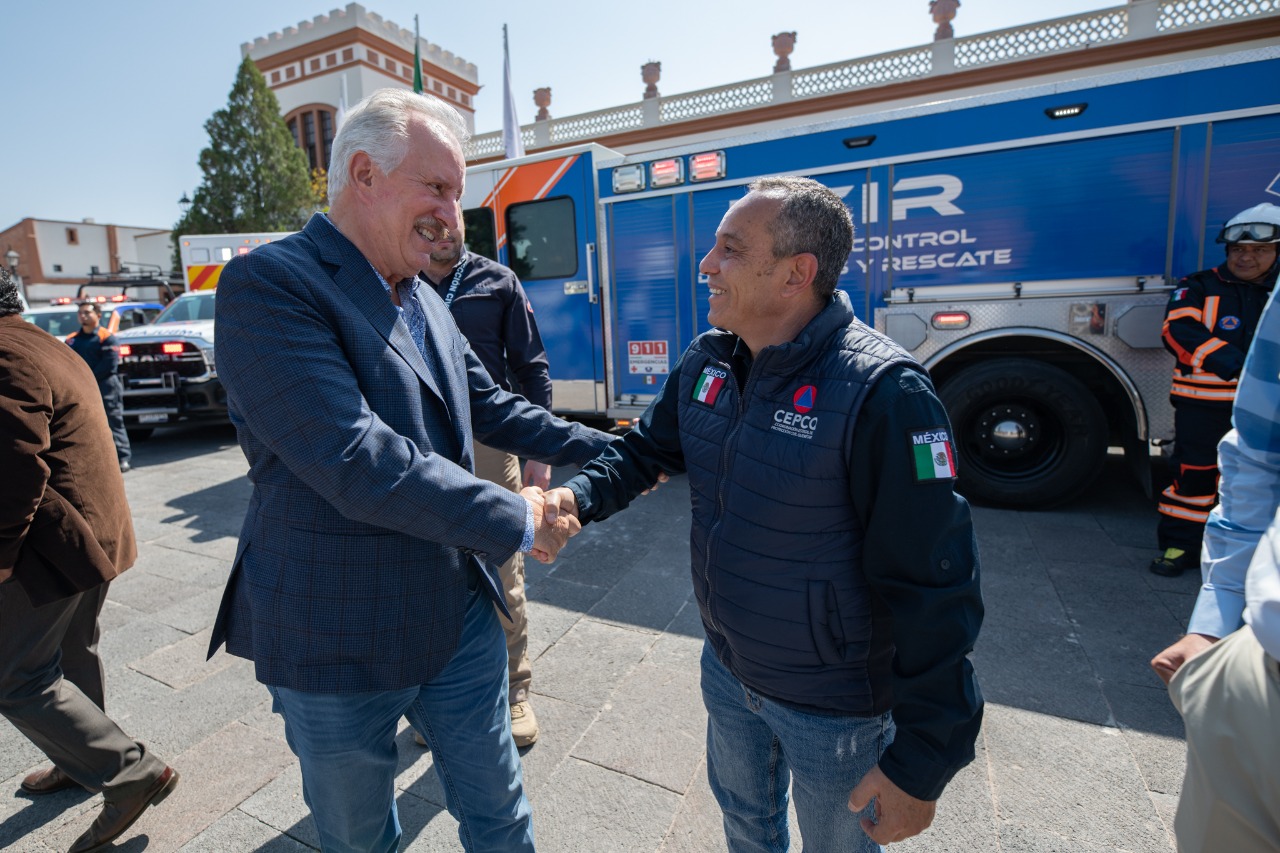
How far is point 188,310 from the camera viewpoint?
34.1 ft

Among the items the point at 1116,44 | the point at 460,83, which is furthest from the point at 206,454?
the point at 460,83

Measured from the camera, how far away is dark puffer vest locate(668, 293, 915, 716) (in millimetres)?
1352

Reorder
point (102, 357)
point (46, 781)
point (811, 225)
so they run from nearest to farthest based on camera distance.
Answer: point (811, 225), point (46, 781), point (102, 357)

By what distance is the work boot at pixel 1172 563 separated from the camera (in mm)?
3986

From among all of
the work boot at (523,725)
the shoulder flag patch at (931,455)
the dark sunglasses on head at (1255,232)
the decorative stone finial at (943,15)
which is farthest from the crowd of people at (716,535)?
the decorative stone finial at (943,15)

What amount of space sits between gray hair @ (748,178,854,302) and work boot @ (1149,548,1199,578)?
12.3 ft

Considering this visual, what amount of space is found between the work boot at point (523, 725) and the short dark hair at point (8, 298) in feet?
7.19

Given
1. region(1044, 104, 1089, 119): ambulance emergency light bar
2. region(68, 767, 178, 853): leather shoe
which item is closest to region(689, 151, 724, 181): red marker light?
region(1044, 104, 1089, 119): ambulance emergency light bar

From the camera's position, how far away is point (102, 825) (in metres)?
2.22

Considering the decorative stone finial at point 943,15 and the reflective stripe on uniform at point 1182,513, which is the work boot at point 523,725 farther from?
the decorative stone finial at point 943,15

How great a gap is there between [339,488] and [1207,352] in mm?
4719

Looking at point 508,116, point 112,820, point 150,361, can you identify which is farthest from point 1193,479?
point 150,361

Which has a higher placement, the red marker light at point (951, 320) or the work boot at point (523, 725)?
the red marker light at point (951, 320)

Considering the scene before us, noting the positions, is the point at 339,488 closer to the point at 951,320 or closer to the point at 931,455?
the point at 931,455
